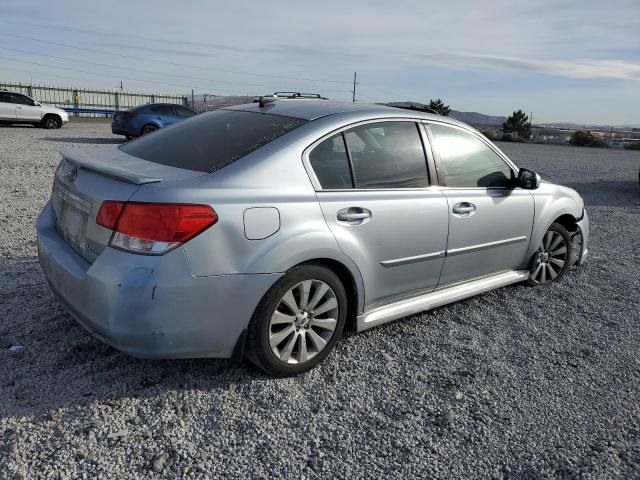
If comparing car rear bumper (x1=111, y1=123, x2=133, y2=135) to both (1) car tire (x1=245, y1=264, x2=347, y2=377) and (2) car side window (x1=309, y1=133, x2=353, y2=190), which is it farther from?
(1) car tire (x1=245, y1=264, x2=347, y2=377)

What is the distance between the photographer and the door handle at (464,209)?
3879 mm

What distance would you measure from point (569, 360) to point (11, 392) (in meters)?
3.38

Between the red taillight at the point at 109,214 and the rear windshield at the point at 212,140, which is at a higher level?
the rear windshield at the point at 212,140

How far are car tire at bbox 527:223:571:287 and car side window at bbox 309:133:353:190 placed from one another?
2305 mm

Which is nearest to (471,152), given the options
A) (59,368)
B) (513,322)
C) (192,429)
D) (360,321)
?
(513,322)

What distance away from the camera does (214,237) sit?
2719 mm

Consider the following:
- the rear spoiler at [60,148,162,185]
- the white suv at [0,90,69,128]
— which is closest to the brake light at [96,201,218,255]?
the rear spoiler at [60,148,162,185]

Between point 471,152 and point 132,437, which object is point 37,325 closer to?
point 132,437

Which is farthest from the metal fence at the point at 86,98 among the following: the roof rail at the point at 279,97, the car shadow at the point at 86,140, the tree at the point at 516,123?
the roof rail at the point at 279,97

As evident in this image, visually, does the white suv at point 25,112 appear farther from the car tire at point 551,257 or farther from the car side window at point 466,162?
the car tire at point 551,257

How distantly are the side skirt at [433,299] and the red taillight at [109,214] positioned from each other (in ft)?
5.20

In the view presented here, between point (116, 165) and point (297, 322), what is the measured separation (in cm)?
135

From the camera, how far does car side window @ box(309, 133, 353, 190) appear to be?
3.23 metres

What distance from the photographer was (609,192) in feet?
39.5
